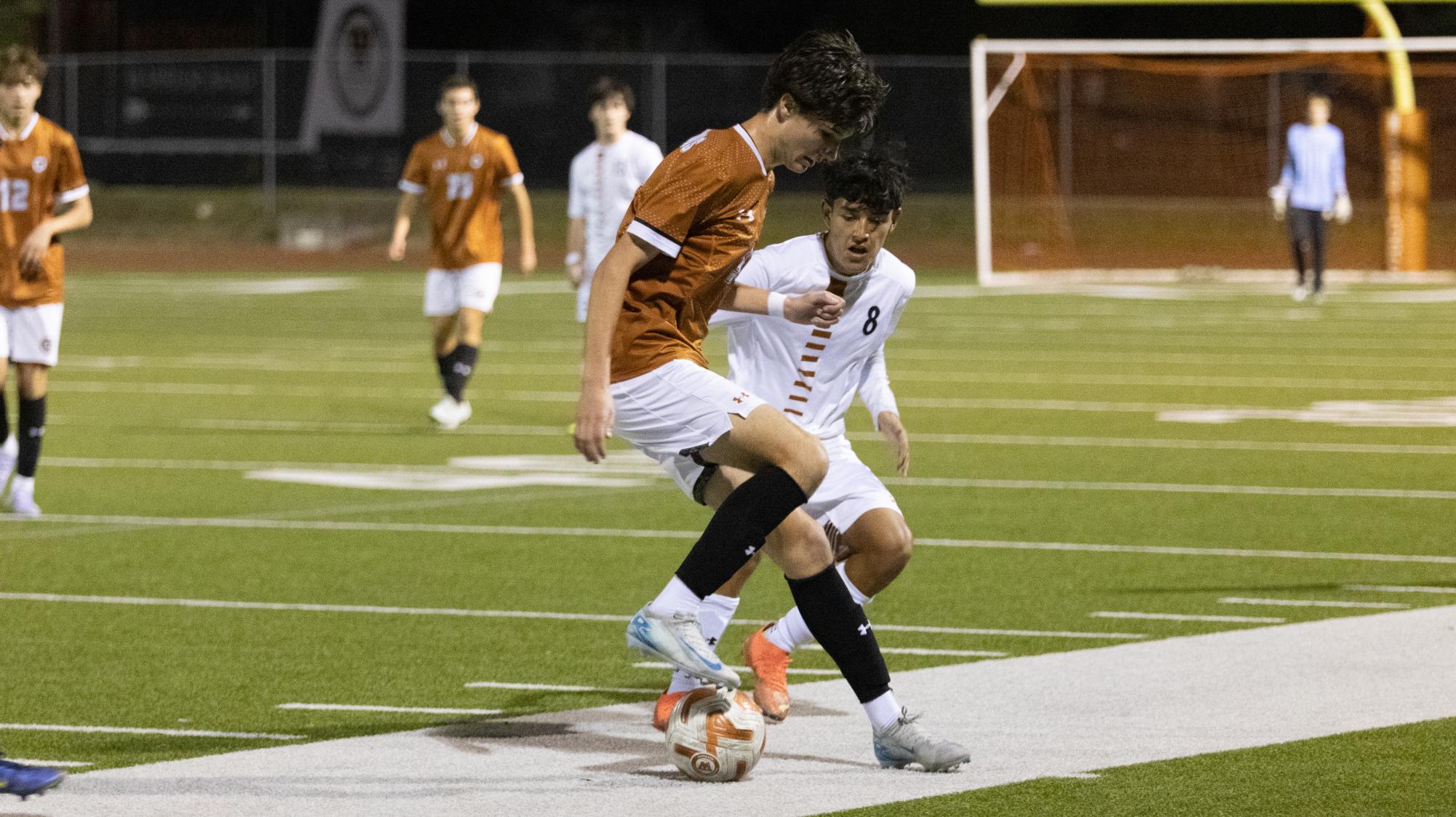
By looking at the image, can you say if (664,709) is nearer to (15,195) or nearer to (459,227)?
(15,195)

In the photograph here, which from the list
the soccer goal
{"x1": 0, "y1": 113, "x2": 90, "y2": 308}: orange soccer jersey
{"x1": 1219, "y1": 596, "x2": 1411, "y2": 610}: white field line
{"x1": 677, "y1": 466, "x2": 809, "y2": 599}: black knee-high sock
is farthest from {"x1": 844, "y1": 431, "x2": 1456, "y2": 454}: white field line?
the soccer goal

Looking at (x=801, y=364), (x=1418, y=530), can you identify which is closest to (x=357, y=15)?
(x=1418, y=530)

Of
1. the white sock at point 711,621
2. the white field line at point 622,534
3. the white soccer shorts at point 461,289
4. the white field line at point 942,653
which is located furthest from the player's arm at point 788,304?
the white soccer shorts at point 461,289

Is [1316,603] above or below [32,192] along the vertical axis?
below

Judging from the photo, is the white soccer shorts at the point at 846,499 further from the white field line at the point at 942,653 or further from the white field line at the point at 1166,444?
the white field line at the point at 1166,444

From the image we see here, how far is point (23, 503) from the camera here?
10828 mm

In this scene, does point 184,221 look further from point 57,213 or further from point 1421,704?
point 1421,704

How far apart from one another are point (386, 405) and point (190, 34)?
29707 millimetres

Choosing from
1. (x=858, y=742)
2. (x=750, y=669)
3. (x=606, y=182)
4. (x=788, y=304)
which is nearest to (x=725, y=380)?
(x=788, y=304)

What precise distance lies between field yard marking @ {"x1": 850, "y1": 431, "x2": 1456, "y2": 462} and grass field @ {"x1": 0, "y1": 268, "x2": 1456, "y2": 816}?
0.12 feet

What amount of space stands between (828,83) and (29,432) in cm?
634

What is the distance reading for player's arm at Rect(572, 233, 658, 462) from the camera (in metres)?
5.36

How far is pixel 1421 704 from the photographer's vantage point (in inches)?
254

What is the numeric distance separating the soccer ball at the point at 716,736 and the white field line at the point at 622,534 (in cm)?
413
